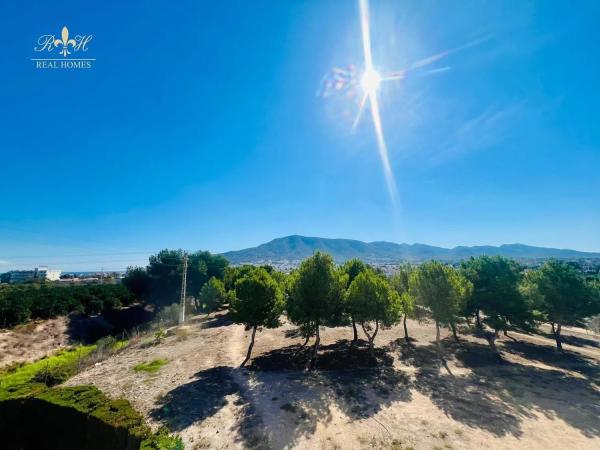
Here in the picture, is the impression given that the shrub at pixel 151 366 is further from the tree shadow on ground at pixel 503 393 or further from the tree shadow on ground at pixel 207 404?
the tree shadow on ground at pixel 503 393

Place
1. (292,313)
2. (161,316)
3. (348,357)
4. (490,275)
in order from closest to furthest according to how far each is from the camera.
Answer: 1. (292,313)
2. (348,357)
3. (490,275)
4. (161,316)

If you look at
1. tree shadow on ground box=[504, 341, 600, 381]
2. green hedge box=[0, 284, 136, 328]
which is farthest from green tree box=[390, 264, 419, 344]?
green hedge box=[0, 284, 136, 328]

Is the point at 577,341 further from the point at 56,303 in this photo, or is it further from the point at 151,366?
the point at 56,303

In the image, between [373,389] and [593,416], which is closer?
[593,416]

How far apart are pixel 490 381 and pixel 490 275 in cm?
1402

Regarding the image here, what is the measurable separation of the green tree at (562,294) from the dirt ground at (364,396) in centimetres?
531

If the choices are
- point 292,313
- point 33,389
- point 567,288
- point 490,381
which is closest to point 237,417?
point 292,313

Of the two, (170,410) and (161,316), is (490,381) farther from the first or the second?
(161,316)

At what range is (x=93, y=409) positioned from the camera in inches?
527

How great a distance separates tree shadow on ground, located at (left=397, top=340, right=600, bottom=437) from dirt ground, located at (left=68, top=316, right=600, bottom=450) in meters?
0.09

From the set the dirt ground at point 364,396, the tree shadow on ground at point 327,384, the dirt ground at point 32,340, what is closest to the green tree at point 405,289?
the dirt ground at point 364,396

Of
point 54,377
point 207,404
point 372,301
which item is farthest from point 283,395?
point 54,377

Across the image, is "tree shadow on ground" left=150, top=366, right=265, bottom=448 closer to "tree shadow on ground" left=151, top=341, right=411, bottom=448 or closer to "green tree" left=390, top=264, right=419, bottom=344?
"tree shadow on ground" left=151, top=341, right=411, bottom=448

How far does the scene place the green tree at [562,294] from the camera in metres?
28.0
